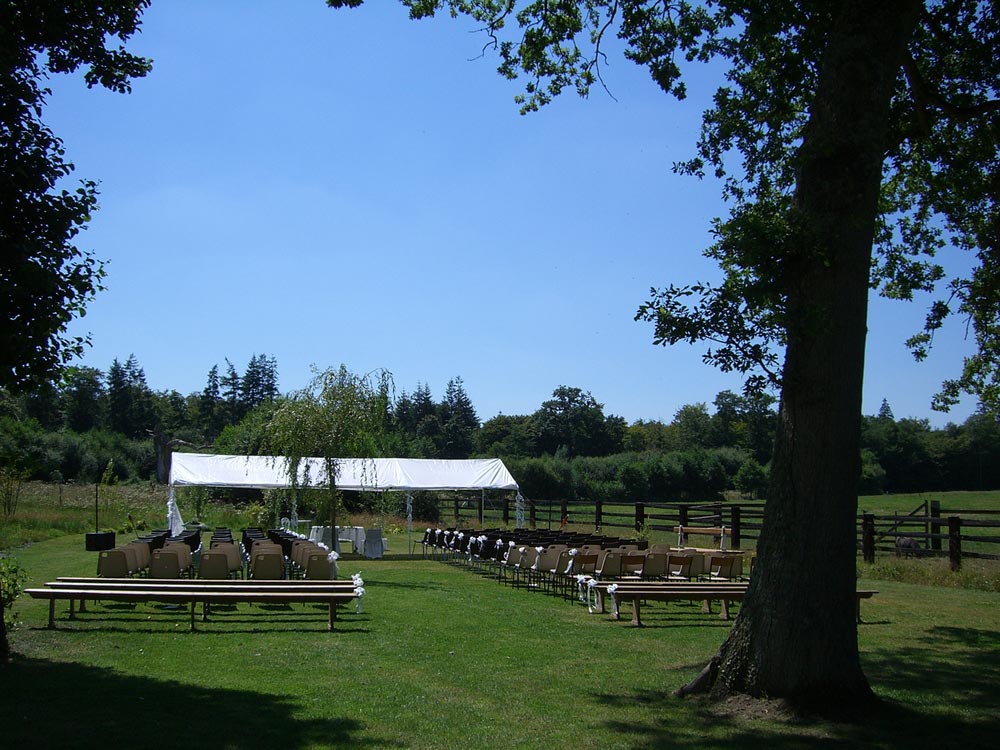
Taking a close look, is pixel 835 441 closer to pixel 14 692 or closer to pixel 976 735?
pixel 976 735

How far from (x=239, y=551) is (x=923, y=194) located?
479 inches

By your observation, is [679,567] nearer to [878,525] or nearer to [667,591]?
[667,591]

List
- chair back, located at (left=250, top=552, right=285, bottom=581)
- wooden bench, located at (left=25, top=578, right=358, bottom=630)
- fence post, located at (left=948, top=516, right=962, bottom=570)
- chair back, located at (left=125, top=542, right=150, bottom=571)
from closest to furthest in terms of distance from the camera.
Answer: wooden bench, located at (left=25, top=578, right=358, bottom=630) → chair back, located at (left=250, top=552, right=285, bottom=581) → chair back, located at (left=125, top=542, right=150, bottom=571) → fence post, located at (left=948, top=516, right=962, bottom=570)

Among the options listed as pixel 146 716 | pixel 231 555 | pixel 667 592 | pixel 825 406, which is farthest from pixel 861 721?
pixel 231 555

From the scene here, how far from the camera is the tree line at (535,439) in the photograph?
46.2m

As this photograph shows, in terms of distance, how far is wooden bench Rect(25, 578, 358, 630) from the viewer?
9.76m

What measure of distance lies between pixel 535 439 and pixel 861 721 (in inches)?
3203

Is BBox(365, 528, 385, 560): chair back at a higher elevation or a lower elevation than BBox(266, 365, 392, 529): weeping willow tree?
lower

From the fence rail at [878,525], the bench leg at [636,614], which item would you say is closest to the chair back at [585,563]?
the bench leg at [636,614]

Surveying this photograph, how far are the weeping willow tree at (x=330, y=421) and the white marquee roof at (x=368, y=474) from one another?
441cm

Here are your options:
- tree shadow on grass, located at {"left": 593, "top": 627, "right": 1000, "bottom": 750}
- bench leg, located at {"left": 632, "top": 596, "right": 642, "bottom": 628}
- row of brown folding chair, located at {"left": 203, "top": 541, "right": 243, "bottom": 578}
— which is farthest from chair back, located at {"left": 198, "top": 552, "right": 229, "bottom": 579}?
tree shadow on grass, located at {"left": 593, "top": 627, "right": 1000, "bottom": 750}

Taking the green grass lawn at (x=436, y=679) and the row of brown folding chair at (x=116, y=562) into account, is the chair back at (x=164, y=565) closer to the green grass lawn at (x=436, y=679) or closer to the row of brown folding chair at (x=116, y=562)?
the row of brown folding chair at (x=116, y=562)

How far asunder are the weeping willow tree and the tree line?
492 millimetres

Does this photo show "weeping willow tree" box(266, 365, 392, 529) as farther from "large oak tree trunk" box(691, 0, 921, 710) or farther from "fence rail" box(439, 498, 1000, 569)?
"large oak tree trunk" box(691, 0, 921, 710)
